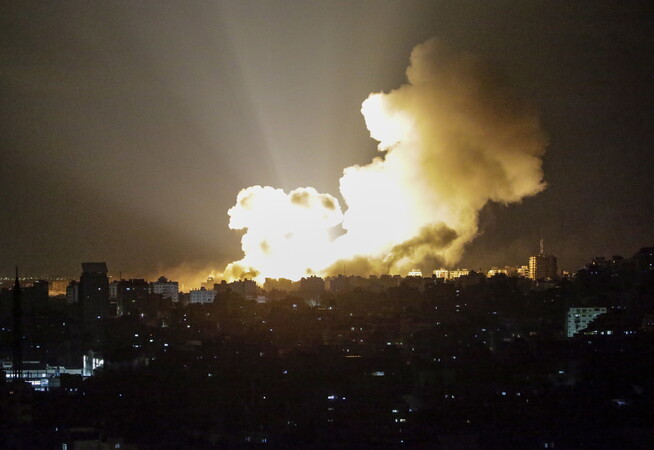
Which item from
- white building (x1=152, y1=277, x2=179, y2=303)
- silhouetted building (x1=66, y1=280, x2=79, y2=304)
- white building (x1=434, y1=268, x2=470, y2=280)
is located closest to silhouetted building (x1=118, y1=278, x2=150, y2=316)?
silhouetted building (x1=66, y1=280, x2=79, y2=304)

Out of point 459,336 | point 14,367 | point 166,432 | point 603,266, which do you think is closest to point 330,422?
point 166,432

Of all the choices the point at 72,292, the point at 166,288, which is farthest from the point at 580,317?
the point at 166,288

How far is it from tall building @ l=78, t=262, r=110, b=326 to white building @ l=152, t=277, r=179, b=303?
12.5ft

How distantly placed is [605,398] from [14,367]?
8797 mm

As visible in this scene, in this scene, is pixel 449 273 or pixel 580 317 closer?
pixel 580 317

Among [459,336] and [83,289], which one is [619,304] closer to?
[459,336]

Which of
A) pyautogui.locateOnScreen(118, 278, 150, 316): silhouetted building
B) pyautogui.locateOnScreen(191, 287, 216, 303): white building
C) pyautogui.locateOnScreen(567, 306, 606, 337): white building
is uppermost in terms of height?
pyautogui.locateOnScreen(191, 287, 216, 303): white building

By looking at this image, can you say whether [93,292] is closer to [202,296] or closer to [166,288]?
[166,288]

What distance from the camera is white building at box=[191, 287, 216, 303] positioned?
35.7 m

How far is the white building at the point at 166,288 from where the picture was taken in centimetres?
3509

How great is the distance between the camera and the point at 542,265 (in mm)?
33250

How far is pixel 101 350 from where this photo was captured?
22.6 meters

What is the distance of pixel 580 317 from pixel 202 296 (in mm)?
14874

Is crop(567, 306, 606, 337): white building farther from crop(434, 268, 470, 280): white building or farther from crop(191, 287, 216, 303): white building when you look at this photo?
crop(191, 287, 216, 303): white building
